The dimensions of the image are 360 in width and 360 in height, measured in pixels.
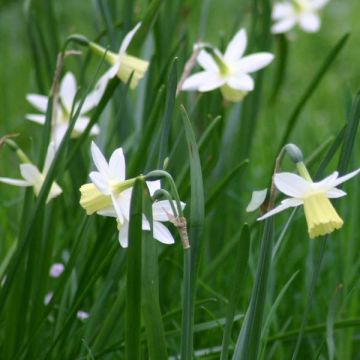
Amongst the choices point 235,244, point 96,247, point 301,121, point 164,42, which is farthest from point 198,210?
point 301,121

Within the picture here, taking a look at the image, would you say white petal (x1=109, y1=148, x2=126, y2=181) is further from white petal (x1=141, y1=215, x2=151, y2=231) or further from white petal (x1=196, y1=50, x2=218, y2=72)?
white petal (x1=196, y1=50, x2=218, y2=72)

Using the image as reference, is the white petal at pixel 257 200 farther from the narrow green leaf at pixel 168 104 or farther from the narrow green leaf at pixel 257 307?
the narrow green leaf at pixel 168 104

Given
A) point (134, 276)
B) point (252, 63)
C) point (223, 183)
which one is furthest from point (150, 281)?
point (252, 63)

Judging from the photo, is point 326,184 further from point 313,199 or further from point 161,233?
point 161,233

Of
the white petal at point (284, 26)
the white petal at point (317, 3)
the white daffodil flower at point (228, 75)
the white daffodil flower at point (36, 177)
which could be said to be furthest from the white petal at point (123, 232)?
the white petal at point (317, 3)

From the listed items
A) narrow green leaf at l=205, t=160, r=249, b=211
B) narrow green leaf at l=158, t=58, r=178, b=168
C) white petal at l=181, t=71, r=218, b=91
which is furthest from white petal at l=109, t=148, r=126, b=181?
white petal at l=181, t=71, r=218, b=91
